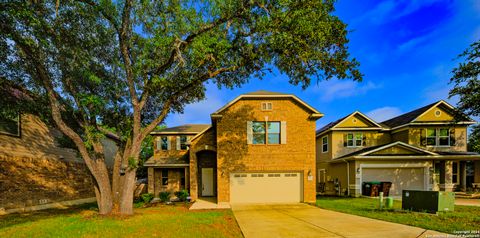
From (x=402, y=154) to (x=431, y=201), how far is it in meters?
7.91

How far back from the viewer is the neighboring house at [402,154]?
17625mm

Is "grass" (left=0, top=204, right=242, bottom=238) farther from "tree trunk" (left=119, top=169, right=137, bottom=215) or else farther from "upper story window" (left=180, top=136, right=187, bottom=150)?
"upper story window" (left=180, top=136, right=187, bottom=150)

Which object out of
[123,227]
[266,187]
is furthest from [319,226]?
[266,187]

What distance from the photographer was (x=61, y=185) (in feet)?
49.8

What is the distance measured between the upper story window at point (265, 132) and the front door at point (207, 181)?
17.4 feet

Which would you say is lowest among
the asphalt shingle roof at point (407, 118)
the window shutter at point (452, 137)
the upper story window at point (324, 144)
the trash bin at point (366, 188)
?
the trash bin at point (366, 188)

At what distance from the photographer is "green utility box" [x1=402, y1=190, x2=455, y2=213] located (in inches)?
404

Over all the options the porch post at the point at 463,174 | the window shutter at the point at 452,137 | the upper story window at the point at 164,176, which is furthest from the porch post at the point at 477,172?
the upper story window at the point at 164,176

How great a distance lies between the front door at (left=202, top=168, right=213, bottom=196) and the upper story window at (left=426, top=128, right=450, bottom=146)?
16.9 m

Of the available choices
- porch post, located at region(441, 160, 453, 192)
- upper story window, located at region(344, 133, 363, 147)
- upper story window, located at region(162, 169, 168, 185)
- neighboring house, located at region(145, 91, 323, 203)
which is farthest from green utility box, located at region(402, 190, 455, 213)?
upper story window, located at region(162, 169, 168, 185)

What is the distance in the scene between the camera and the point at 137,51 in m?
11.1

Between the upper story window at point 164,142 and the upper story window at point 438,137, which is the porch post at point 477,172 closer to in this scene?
the upper story window at point 438,137

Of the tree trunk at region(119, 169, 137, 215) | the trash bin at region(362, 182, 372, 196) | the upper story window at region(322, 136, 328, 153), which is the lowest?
the trash bin at region(362, 182, 372, 196)

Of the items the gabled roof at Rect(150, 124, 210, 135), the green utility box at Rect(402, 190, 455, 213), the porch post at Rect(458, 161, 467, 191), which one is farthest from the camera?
the gabled roof at Rect(150, 124, 210, 135)
